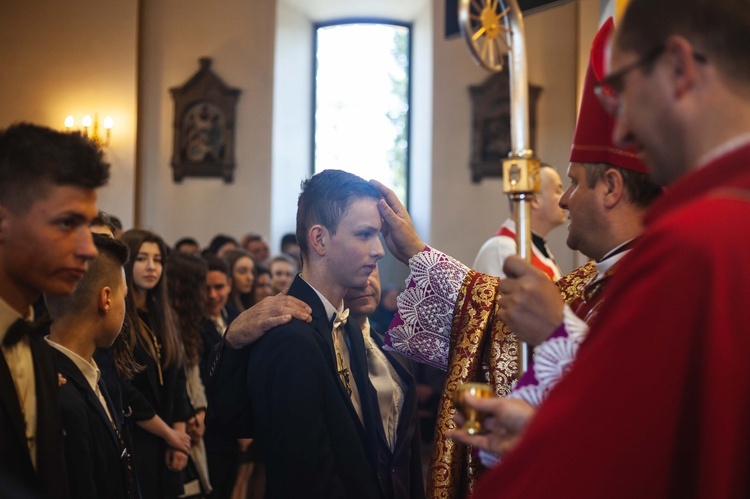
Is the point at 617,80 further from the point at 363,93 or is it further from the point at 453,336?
the point at 363,93

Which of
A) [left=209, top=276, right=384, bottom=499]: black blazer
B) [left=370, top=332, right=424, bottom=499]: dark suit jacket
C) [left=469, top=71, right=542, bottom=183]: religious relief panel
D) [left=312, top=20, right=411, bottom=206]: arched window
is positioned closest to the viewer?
[left=209, top=276, right=384, bottom=499]: black blazer

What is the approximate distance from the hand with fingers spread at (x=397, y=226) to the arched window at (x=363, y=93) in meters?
9.18

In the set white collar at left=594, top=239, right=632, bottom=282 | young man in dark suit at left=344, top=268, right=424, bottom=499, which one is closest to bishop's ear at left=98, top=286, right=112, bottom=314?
young man in dark suit at left=344, top=268, right=424, bottom=499

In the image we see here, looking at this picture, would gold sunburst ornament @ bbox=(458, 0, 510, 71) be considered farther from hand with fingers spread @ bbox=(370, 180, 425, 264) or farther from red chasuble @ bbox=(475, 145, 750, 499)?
red chasuble @ bbox=(475, 145, 750, 499)

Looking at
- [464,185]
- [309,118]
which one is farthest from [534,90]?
[309,118]

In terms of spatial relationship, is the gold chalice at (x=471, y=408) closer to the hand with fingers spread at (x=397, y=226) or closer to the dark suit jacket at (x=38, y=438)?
the dark suit jacket at (x=38, y=438)

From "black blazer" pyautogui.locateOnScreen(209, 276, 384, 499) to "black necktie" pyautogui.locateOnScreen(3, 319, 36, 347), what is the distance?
2.64 feet

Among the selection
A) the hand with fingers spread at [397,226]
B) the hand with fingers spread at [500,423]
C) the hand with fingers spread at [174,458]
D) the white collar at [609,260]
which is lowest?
the hand with fingers spread at [174,458]

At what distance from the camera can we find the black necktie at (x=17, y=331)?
1783 mm

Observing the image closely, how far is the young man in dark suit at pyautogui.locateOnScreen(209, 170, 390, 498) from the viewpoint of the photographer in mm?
2389

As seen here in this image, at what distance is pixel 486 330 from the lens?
8.84 feet

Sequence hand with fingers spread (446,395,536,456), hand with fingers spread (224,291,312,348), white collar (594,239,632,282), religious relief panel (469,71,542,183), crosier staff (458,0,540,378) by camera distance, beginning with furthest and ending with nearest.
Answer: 1. religious relief panel (469,71,542,183)
2. hand with fingers spread (224,291,312,348)
3. white collar (594,239,632,282)
4. crosier staff (458,0,540,378)
5. hand with fingers spread (446,395,536,456)

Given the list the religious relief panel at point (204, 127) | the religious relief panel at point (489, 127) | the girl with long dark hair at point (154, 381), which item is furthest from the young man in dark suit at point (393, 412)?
the religious relief panel at point (204, 127)

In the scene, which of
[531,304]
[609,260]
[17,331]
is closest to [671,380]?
[531,304]
